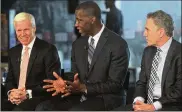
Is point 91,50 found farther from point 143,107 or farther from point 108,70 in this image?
point 143,107

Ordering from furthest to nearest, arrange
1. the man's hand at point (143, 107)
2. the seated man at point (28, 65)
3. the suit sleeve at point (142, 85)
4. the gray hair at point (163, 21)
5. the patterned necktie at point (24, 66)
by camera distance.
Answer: the patterned necktie at point (24, 66) → the seated man at point (28, 65) → the suit sleeve at point (142, 85) → the gray hair at point (163, 21) → the man's hand at point (143, 107)

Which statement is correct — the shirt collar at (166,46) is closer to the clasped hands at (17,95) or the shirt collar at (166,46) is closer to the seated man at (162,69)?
the seated man at (162,69)

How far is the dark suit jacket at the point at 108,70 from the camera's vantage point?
383 cm

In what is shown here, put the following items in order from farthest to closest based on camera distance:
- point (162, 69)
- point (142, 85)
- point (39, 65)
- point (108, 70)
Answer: point (39, 65) → point (108, 70) → point (142, 85) → point (162, 69)

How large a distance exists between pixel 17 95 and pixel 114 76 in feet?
3.11

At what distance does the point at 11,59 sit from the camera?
4230 mm

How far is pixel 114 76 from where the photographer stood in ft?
12.6

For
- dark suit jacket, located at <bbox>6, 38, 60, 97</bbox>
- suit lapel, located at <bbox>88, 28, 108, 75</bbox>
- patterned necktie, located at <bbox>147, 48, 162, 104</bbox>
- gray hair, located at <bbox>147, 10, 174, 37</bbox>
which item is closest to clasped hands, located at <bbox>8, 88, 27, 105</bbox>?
dark suit jacket, located at <bbox>6, 38, 60, 97</bbox>

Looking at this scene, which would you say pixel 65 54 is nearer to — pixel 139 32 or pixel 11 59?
pixel 139 32

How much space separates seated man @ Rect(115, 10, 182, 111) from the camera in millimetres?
3518

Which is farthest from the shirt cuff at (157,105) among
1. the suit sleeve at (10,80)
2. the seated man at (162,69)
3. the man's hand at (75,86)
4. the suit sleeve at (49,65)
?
the suit sleeve at (10,80)

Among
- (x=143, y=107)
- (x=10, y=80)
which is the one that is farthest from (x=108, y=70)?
(x=10, y=80)

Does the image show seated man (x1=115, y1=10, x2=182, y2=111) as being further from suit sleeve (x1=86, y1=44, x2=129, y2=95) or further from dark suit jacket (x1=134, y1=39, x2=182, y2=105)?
suit sleeve (x1=86, y1=44, x2=129, y2=95)

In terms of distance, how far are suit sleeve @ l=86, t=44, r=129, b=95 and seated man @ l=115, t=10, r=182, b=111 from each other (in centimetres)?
22
